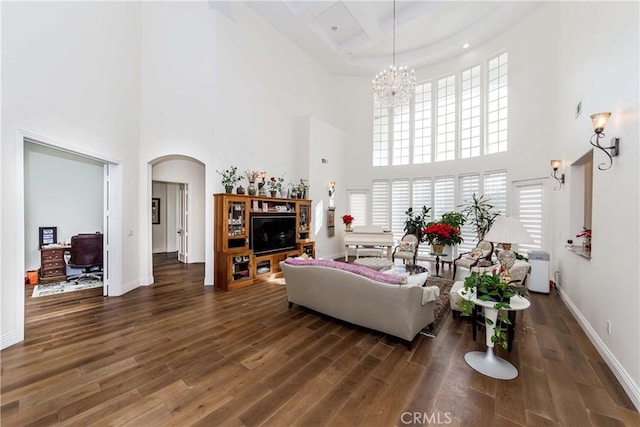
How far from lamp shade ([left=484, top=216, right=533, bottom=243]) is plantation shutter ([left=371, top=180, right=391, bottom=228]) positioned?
576 cm

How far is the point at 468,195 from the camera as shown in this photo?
7.15 meters

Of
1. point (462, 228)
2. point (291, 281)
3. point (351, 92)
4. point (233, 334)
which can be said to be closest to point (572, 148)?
point (462, 228)

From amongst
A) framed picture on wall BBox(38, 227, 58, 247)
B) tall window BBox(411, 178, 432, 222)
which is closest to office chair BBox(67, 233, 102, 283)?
framed picture on wall BBox(38, 227, 58, 247)

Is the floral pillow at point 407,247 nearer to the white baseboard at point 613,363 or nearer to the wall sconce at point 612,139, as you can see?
the white baseboard at point 613,363

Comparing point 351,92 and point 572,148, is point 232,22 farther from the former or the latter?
point 572,148

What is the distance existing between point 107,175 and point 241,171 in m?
2.38

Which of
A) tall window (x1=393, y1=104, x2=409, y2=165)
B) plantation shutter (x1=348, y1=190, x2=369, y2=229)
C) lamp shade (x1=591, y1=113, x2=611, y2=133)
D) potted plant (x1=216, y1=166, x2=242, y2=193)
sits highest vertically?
tall window (x1=393, y1=104, x2=409, y2=165)

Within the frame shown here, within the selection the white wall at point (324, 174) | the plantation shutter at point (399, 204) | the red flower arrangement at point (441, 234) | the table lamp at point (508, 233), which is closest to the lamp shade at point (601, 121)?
the table lamp at point (508, 233)

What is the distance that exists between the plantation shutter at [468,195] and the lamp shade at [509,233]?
4.89m

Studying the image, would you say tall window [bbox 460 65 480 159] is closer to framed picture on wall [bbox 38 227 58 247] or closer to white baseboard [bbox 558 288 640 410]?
white baseboard [bbox 558 288 640 410]

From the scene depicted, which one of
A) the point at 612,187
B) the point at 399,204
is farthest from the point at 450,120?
the point at 612,187

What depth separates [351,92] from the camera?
29.2ft

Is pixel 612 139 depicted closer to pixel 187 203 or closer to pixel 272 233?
pixel 272 233

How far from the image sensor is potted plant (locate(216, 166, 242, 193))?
521cm
